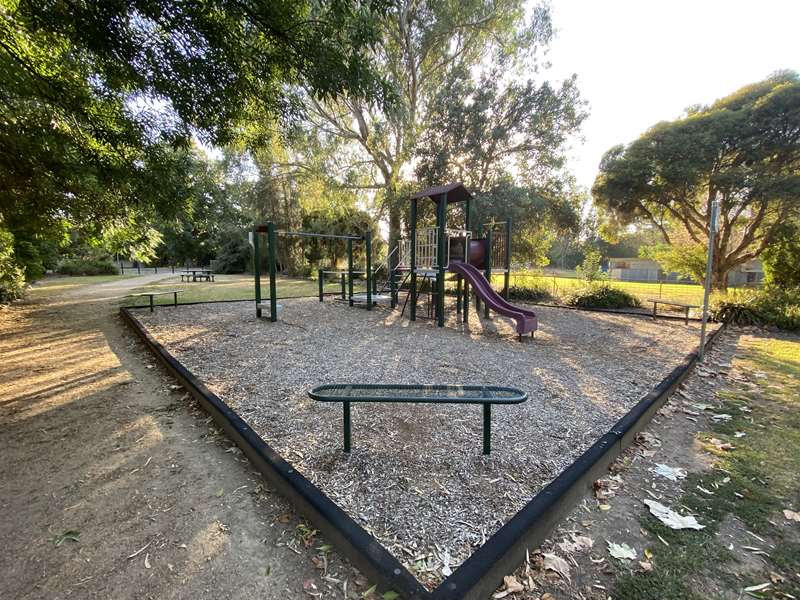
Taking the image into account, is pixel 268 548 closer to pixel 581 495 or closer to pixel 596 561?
pixel 596 561

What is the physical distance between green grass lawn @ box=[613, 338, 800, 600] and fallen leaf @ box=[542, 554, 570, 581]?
203 millimetres

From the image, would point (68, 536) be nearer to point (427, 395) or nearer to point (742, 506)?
point (427, 395)

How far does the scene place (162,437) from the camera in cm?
286

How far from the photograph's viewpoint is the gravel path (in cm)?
195

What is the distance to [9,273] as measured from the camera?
30.8 feet

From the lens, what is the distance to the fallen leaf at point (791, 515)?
1997 millimetres

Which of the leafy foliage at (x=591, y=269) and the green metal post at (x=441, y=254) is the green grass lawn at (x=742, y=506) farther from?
the leafy foliage at (x=591, y=269)

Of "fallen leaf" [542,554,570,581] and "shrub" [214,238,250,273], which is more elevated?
"shrub" [214,238,250,273]

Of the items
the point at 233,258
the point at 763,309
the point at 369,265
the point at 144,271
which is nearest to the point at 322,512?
the point at 369,265

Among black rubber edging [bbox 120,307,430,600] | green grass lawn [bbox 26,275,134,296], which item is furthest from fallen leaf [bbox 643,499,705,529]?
green grass lawn [bbox 26,275,134,296]

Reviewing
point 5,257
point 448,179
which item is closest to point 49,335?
point 5,257

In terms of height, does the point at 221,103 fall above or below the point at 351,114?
below

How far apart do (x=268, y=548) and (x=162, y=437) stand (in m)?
1.70

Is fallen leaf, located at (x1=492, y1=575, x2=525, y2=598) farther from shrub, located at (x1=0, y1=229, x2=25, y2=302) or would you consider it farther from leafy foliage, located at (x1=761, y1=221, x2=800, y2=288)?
leafy foliage, located at (x1=761, y1=221, x2=800, y2=288)
